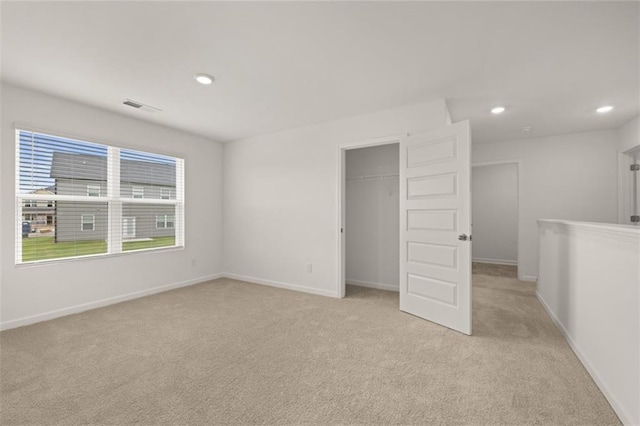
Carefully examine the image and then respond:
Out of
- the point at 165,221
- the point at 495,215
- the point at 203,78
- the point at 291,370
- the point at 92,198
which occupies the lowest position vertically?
the point at 291,370

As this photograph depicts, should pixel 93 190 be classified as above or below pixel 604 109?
below

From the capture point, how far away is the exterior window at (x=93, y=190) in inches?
137

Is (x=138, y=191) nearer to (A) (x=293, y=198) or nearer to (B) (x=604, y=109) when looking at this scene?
(A) (x=293, y=198)

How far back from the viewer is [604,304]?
1.91 metres

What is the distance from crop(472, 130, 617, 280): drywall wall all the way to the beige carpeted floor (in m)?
2.27

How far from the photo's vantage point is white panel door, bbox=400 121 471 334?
9.09 ft

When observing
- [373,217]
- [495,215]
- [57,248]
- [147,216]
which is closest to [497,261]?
[495,215]

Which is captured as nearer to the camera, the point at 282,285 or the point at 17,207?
the point at 17,207

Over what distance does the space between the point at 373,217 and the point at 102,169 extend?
386 centimetres

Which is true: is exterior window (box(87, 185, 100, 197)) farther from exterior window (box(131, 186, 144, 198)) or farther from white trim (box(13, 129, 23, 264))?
white trim (box(13, 129, 23, 264))

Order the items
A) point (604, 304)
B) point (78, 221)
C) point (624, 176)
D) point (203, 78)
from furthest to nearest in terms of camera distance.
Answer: point (624, 176) < point (78, 221) < point (203, 78) < point (604, 304)

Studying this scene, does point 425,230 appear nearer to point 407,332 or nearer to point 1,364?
point 407,332

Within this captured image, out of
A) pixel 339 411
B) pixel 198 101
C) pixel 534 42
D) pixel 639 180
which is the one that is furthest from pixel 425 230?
pixel 639 180

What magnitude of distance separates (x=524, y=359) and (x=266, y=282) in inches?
137
